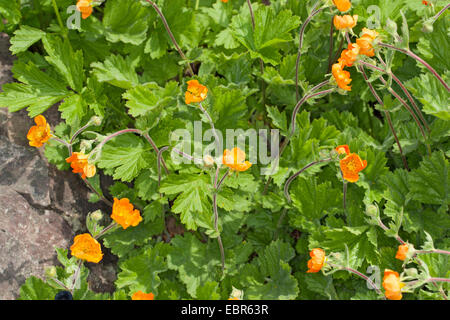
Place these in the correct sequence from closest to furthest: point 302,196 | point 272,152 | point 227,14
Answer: point 302,196 < point 272,152 < point 227,14

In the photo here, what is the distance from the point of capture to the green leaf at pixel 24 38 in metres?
2.60

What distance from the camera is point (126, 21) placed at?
8.87 ft

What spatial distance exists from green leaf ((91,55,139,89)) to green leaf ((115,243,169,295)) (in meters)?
0.96

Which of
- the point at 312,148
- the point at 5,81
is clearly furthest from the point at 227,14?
the point at 5,81

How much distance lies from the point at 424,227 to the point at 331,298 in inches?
24.1

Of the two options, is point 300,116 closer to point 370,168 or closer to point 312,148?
point 312,148

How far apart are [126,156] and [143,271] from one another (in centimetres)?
63

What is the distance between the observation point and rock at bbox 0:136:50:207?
98.5 inches

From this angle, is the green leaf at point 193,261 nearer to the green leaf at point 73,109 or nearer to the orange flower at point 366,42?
the green leaf at point 73,109

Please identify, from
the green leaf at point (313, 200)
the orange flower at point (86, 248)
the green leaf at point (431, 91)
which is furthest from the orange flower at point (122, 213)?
the green leaf at point (431, 91)

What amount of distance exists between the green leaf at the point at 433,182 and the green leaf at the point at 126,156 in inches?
55.8

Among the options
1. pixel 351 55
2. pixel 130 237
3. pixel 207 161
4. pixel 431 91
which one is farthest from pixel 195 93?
pixel 431 91

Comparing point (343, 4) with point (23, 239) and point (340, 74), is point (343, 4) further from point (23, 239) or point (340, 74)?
point (23, 239)

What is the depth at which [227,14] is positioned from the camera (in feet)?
9.18
